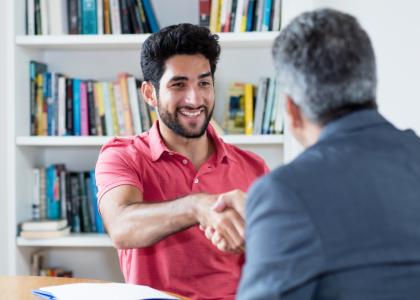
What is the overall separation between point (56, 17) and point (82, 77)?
0.32 m

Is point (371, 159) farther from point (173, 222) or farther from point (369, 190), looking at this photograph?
point (173, 222)

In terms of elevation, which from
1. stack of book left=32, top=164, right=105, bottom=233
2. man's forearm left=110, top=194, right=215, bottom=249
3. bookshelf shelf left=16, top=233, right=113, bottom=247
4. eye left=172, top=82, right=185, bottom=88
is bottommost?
bookshelf shelf left=16, top=233, right=113, bottom=247

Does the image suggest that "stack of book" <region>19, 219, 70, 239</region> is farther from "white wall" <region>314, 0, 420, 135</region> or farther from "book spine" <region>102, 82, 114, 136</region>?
"white wall" <region>314, 0, 420, 135</region>

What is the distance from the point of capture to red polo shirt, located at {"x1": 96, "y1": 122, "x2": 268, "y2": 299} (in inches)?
75.4

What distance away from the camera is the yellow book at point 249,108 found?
110 inches

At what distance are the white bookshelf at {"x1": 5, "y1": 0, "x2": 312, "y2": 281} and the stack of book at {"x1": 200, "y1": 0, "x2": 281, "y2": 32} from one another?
0.07m

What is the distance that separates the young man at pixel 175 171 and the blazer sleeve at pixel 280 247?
763mm

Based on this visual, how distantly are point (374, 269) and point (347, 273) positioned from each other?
4cm

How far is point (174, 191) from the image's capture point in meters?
2.00

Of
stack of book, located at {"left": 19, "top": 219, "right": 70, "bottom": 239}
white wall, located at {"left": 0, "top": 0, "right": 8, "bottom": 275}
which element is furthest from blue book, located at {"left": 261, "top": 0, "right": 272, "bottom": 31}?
stack of book, located at {"left": 19, "top": 219, "right": 70, "bottom": 239}

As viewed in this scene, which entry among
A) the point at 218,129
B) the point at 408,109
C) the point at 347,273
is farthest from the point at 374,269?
the point at 218,129

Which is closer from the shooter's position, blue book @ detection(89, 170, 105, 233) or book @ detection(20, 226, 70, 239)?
book @ detection(20, 226, 70, 239)

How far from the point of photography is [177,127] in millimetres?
2100

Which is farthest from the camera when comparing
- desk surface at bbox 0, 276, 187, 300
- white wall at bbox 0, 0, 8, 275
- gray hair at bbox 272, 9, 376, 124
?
white wall at bbox 0, 0, 8, 275
